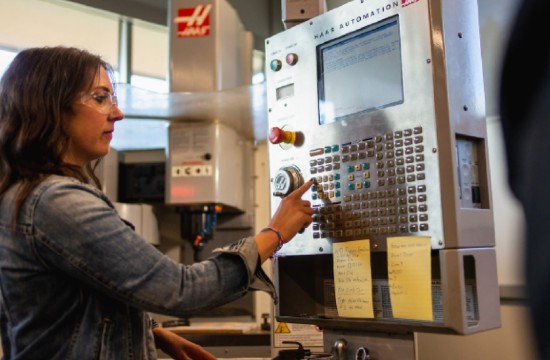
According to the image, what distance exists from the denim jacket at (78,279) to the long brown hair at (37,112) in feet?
0.19

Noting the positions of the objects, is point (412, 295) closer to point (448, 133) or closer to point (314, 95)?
point (448, 133)

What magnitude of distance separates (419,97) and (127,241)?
1.79 ft

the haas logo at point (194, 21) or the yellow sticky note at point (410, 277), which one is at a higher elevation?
the haas logo at point (194, 21)

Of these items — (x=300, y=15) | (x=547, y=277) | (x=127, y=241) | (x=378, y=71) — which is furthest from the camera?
(x=300, y=15)

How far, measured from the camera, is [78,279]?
89cm

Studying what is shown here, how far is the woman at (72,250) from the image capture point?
868mm

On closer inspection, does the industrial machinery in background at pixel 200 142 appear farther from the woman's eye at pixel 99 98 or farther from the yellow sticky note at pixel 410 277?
the yellow sticky note at pixel 410 277

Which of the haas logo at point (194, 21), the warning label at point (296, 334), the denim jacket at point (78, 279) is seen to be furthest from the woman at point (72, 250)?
the haas logo at point (194, 21)

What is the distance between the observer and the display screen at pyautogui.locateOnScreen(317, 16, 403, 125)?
41.3 inches

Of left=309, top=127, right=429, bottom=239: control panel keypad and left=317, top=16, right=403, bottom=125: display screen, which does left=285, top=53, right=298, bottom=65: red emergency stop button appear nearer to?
left=317, top=16, right=403, bottom=125: display screen

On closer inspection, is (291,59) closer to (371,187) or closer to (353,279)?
(371,187)

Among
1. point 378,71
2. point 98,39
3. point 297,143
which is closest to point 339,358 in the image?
point 297,143

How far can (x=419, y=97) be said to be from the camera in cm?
98

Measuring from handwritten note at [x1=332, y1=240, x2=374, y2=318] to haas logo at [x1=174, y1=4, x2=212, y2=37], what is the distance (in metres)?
1.27
